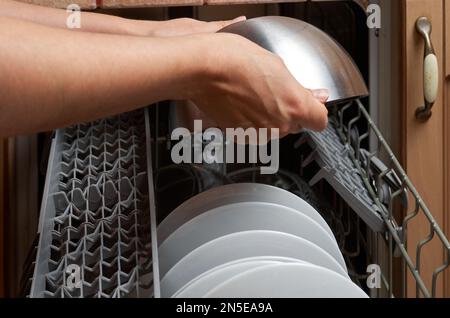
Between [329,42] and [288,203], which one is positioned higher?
[329,42]

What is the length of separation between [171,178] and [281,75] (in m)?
0.51

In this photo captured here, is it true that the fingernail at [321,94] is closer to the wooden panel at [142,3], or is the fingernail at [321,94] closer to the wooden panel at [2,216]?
the wooden panel at [142,3]

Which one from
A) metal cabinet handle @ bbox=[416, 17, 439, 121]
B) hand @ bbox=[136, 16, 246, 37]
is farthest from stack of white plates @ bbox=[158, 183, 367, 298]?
metal cabinet handle @ bbox=[416, 17, 439, 121]

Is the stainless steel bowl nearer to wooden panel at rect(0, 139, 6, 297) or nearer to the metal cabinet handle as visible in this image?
the metal cabinet handle

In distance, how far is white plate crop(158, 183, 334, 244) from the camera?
620mm

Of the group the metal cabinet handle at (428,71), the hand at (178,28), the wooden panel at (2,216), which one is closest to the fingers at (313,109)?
the hand at (178,28)

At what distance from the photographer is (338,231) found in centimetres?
97

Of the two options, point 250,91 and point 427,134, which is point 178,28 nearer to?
point 250,91

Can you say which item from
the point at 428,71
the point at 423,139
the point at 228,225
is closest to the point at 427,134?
the point at 423,139

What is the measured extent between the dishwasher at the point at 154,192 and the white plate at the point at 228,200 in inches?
1.1

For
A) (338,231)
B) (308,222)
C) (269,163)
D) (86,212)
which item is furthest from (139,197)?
(338,231)

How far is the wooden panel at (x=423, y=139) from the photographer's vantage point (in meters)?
1.02

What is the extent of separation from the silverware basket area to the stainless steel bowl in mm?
131
